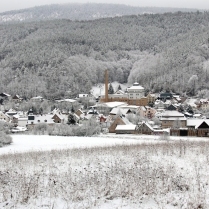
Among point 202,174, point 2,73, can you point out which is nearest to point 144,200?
point 202,174

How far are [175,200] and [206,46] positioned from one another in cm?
15278

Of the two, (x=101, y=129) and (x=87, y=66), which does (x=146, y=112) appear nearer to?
(x=101, y=129)

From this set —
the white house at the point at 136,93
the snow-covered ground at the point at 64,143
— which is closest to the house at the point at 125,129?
the snow-covered ground at the point at 64,143

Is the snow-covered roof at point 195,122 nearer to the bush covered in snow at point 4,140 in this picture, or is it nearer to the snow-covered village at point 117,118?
the snow-covered village at point 117,118

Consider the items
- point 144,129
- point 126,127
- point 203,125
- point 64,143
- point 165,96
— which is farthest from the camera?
point 165,96

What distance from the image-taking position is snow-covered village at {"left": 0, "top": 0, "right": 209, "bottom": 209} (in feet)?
34.8

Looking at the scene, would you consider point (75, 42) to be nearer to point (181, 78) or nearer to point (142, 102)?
point (181, 78)

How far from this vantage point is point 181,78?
131125 millimetres

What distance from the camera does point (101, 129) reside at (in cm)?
5822

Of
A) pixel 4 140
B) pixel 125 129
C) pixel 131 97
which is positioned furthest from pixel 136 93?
pixel 4 140

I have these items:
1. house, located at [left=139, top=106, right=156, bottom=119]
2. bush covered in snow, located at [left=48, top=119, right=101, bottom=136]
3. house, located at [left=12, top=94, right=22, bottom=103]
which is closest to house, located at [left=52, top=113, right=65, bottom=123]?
bush covered in snow, located at [left=48, top=119, right=101, bottom=136]

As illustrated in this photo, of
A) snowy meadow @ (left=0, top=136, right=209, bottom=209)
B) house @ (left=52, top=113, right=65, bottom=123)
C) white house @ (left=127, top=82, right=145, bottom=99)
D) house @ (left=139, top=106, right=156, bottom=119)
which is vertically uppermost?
snowy meadow @ (left=0, top=136, right=209, bottom=209)

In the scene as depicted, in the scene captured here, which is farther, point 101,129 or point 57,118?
point 57,118

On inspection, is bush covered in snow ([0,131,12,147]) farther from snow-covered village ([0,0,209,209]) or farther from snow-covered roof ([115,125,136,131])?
snow-covered roof ([115,125,136,131])
